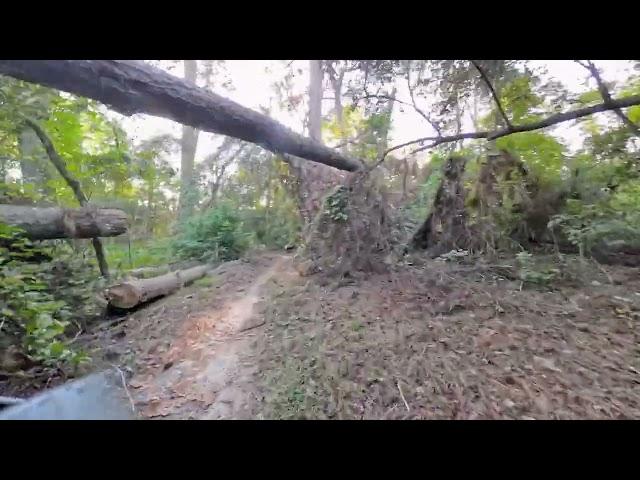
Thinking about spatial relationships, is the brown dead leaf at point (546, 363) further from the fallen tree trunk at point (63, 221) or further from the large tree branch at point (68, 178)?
the large tree branch at point (68, 178)

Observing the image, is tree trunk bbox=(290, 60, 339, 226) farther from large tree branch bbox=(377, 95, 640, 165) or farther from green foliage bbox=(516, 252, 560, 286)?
green foliage bbox=(516, 252, 560, 286)

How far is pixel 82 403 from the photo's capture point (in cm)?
181

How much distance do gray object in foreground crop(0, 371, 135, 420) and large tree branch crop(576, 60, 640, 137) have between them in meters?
3.50

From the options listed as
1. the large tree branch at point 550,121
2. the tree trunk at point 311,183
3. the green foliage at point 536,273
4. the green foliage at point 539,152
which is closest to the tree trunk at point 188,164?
the tree trunk at point 311,183

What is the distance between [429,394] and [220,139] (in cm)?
631

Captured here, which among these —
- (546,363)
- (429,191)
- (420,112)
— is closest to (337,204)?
(420,112)

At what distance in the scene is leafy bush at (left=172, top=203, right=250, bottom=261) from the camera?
567 cm

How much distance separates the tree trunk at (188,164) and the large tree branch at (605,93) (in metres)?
5.70

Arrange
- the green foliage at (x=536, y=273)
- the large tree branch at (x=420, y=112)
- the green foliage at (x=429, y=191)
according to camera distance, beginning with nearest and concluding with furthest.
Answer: the green foliage at (x=536, y=273)
the large tree branch at (x=420, y=112)
the green foliage at (x=429, y=191)

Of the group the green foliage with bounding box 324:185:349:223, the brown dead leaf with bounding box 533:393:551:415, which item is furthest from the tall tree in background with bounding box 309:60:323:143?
the brown dead leaf with bounding box 533:393:551:415

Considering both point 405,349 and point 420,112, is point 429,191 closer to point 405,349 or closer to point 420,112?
point 420,112

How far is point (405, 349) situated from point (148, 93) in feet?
7.99

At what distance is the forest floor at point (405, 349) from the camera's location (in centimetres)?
181
